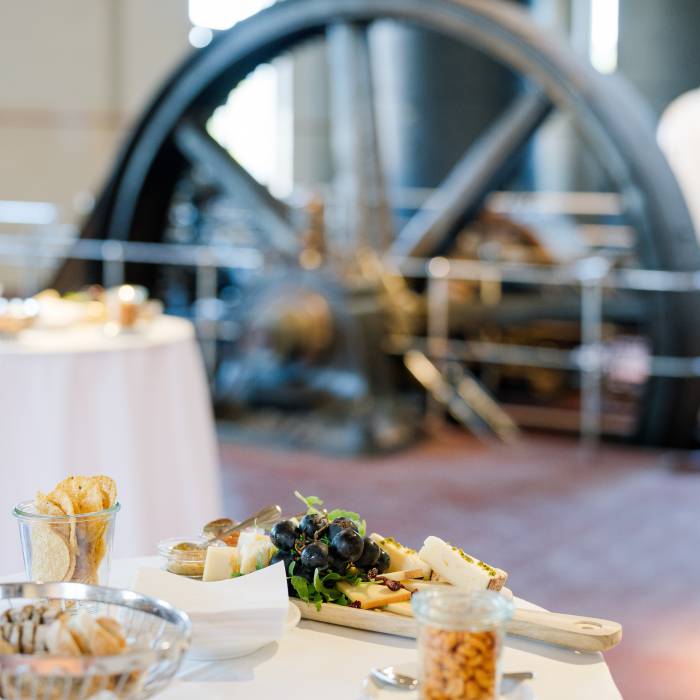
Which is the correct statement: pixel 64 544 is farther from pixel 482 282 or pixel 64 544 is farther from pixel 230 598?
pixel 482 282

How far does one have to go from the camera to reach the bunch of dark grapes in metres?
1.35

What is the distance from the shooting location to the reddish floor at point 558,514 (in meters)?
3.24

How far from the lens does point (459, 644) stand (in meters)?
1.04

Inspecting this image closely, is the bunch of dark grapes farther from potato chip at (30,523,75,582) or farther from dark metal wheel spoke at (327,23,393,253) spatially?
dark metal wheel spoke at (327,23,393,253)

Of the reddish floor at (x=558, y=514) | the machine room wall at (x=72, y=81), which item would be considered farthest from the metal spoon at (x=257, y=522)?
the machine room wall at (x=72, y=81)

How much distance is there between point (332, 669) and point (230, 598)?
13 cm

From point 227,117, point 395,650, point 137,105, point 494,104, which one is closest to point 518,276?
point 494,104

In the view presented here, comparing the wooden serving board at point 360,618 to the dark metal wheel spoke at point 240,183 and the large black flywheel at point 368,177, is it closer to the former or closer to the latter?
the large black flywheel at point 368,177

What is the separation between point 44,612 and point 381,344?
430 centimetres

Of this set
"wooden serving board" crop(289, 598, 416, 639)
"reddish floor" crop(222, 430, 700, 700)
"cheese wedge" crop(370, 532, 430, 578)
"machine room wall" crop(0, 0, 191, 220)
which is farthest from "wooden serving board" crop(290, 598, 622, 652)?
"machine room wall" crop(0, 0, 191, 220)

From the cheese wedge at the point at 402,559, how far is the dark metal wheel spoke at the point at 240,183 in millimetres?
4225

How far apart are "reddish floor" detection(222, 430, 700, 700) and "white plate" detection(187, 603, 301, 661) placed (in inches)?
70.2

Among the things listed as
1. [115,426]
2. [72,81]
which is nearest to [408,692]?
[115,426]

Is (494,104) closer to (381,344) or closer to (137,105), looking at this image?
(381,344)
